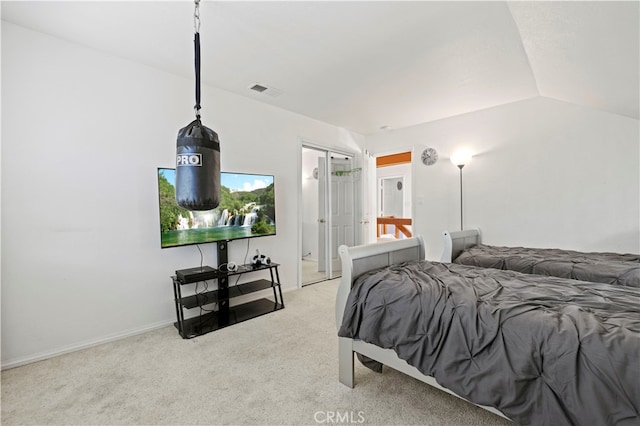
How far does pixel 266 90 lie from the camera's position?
3.35m

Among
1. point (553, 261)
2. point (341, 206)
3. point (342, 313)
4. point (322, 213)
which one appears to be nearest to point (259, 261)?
point (342, 313)

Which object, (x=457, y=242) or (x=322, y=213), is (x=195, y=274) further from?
(x=457, y=242)

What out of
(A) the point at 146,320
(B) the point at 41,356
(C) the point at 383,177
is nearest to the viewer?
(B) the point at 41,356

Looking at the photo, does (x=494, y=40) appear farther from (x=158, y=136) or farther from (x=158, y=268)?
(x=158, y=268)

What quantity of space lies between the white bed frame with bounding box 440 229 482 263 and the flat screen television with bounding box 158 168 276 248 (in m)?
2.01

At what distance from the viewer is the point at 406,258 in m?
2.47

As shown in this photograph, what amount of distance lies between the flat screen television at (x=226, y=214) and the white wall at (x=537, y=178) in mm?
2613

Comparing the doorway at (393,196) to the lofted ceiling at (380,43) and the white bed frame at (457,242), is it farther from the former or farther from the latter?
the lofted ceiling at (380,43)

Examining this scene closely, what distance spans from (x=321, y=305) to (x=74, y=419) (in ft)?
7.57

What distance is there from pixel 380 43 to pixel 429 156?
2.61 meters

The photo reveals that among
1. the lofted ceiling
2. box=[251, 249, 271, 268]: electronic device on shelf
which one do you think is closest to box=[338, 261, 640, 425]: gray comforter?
the lofted ceiling

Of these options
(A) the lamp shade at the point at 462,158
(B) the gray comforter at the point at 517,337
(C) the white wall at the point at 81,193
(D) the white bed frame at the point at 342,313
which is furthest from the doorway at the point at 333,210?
(B) the gray comforter at the point at 517,337

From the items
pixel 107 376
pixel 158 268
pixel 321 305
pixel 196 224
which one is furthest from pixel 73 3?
pixel 321 305

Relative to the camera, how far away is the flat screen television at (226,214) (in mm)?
2660
